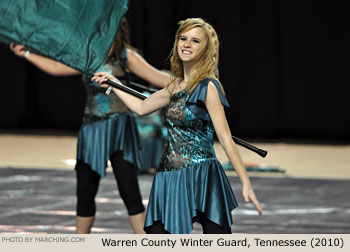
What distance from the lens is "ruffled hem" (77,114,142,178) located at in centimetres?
568

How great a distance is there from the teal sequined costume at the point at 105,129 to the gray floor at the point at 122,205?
116 centimetres

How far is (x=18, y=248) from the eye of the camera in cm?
346

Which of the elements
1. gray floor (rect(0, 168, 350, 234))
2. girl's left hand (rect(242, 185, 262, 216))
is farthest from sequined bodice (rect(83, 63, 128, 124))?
girl's left hand (rect(242, 185, 262, 216))

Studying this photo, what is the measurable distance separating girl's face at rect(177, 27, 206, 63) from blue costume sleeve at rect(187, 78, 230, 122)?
0.48ft

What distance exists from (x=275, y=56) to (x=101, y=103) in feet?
25.1

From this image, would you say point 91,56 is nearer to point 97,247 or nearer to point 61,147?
point 97,247

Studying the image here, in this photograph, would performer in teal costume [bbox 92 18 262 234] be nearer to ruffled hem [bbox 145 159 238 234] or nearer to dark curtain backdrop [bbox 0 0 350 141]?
ruffled hem [bbox 145 159 238 234]

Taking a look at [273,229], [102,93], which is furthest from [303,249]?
[273,229]

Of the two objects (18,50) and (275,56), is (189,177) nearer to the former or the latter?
(18,50)

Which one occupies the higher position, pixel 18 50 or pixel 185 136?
pixel 18 50

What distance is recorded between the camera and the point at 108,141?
5.71m

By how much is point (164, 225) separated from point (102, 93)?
5.92 ft

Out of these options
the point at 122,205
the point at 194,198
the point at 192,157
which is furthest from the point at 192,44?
the point at 122,205

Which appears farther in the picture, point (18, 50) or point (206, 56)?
point (18, 50)
